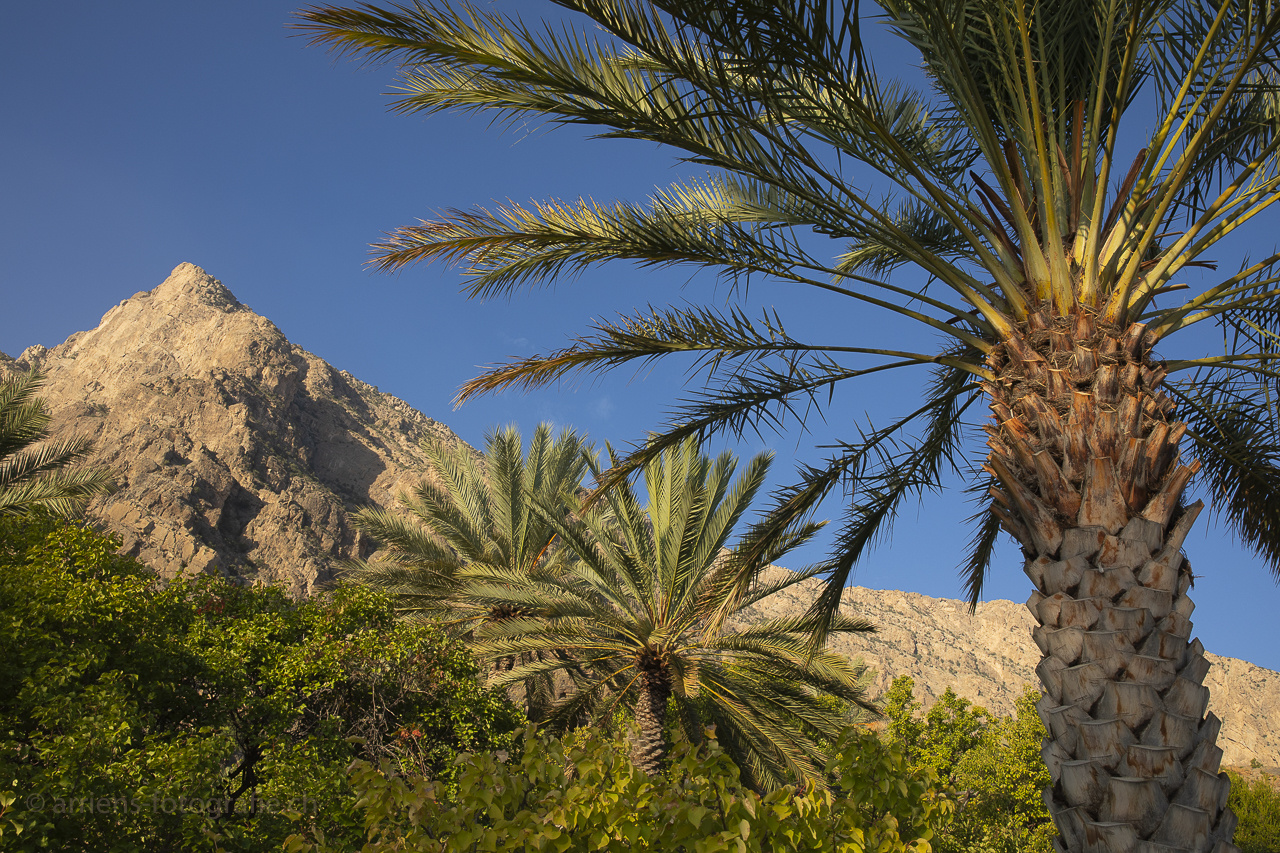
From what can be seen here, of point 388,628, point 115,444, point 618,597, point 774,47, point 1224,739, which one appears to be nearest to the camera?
point 774,47

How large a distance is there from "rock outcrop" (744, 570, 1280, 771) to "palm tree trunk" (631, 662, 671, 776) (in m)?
25.6

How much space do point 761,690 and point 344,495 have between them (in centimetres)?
4903

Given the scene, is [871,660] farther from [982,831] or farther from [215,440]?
[215,440]

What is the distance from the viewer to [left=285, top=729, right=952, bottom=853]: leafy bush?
2.71m

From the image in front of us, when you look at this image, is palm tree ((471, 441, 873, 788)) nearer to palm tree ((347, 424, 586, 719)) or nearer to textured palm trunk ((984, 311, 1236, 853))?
palm tree ((347, 424, 586, 719))

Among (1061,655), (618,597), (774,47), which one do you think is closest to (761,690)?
(618,597)

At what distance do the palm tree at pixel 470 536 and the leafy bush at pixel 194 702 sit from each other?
3384mm

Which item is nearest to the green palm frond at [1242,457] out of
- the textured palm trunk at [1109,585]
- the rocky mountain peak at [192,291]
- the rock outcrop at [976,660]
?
the textured palm trunk at [1109,585]

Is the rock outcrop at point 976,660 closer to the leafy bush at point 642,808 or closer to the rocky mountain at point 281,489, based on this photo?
the rocky mountain at point 281,489

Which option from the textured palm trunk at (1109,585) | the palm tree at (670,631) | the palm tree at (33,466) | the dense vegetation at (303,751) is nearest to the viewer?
the dense vegetation at (303,751)

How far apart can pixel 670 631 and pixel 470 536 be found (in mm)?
5053

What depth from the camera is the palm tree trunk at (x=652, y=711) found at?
10.7m

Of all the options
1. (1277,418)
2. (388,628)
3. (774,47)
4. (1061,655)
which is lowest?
(388,628)

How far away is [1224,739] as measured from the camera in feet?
131
